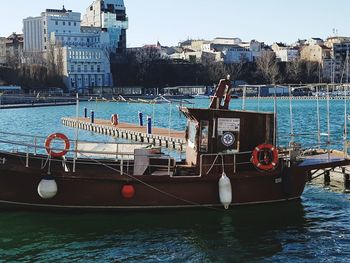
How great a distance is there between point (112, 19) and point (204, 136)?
542 feet

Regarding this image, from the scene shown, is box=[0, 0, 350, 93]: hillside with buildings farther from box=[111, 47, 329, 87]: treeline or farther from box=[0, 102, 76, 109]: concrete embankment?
box=[0, 102, 76, 109]: concrete embankment

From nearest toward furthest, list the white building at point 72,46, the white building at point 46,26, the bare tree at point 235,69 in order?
the white building at point 72,46 < the white building at point 46,26 < the bare tree at point 235,69

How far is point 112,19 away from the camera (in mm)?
177375

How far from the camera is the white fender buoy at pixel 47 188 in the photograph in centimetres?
1622

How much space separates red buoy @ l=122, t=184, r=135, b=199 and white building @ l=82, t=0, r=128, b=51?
517 feet

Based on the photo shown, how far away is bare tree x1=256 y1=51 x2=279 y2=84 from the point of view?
167625 millimetres

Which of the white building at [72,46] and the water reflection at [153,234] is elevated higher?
the white building at [72,46]

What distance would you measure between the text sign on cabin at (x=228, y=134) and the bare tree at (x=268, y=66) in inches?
5905

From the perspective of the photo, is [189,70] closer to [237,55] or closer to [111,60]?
[111,60]

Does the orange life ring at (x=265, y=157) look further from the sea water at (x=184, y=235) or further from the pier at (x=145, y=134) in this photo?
the pier at (x=145, y=134)

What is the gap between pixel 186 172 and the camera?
1758 cm

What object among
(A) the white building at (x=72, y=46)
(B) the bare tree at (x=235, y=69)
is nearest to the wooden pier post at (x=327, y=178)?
(A) the white building at (x=72, y=46)

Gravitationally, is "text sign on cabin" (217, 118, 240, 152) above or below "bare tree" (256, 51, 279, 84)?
below

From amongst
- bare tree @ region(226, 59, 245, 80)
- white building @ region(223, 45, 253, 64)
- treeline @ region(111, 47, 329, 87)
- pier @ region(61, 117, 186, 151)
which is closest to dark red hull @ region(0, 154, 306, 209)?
pier @ region(61, 117, 186, 151)
